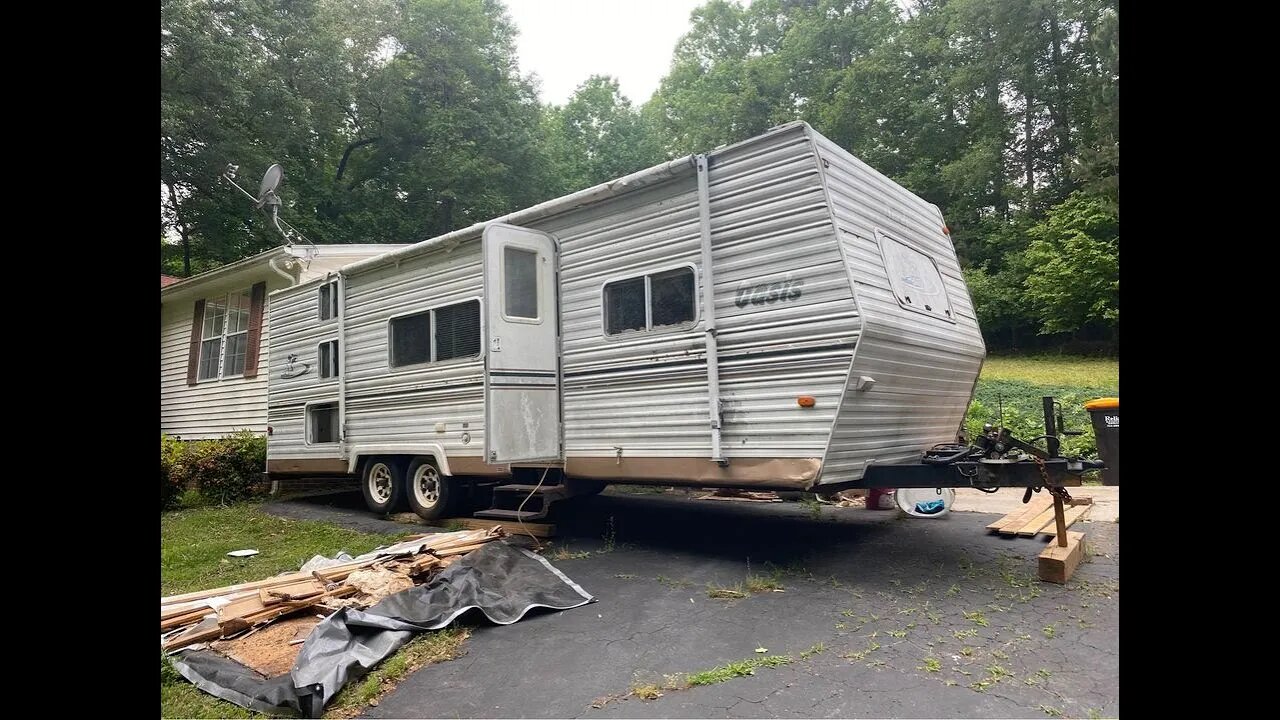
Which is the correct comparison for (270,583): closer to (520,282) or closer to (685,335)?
(520,282)

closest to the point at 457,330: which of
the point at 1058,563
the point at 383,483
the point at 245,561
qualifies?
the point at 383,483

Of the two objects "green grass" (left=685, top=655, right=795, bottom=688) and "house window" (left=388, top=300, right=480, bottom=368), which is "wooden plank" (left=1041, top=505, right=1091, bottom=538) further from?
"house window" (left=388, top=300, right=480, bottom=368)

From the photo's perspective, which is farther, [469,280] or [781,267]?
[469,280]

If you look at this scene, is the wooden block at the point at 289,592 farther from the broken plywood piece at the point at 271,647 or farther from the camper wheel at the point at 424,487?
the camper wheel at the point at 424,487

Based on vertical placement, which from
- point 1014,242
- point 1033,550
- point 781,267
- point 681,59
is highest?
point 681,59

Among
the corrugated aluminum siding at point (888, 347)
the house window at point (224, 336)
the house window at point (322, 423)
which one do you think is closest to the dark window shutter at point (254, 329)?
the house window at point (224, 336)

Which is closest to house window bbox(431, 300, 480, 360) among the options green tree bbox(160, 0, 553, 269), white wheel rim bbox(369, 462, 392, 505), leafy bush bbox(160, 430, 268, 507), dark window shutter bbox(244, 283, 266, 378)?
white wheel rim bbox(369, 462, 392, 505)

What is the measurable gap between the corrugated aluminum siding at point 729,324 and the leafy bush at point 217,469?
7015 millimetres

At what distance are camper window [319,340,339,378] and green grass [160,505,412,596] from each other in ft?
6.14
